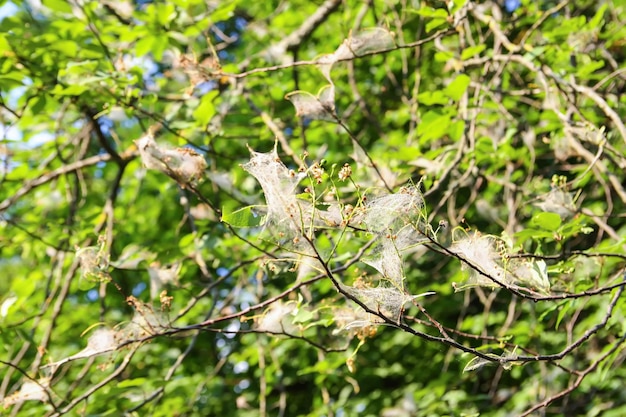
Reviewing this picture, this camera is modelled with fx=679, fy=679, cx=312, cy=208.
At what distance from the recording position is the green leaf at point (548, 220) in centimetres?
179

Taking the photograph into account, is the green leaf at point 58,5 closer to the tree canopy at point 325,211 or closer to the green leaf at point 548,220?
the tree canopy at point 325,211

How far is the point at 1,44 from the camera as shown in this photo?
7.83ft

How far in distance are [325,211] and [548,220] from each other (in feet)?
2.19

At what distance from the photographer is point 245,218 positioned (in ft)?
4.81

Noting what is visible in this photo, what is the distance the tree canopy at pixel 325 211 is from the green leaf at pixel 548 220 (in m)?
0.01

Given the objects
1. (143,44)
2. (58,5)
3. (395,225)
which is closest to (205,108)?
(143,44)

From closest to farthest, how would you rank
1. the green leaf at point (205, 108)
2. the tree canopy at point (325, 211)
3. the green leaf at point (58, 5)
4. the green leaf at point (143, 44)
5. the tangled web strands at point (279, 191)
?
the tangled web strands at point (279, 191) < the tree canopy at point (325, 211) < the green leaf at point (205, 108) < the green leaf at point (58, 5) < the green leaf at point (143, 44)

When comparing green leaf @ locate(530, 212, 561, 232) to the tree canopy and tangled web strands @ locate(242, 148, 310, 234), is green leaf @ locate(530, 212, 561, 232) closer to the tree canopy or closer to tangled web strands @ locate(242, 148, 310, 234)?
the tree canopy

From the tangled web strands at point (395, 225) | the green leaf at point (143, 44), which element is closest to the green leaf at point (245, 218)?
the tangled web strands at point (395, 225)

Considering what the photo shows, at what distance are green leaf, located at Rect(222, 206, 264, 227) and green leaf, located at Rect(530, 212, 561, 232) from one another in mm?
779

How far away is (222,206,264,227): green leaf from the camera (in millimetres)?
1434

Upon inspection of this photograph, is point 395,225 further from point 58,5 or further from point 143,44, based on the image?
point 58,5

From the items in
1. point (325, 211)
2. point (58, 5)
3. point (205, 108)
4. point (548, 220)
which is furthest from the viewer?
point (58, 5)

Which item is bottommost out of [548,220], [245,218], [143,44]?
[548,220]
